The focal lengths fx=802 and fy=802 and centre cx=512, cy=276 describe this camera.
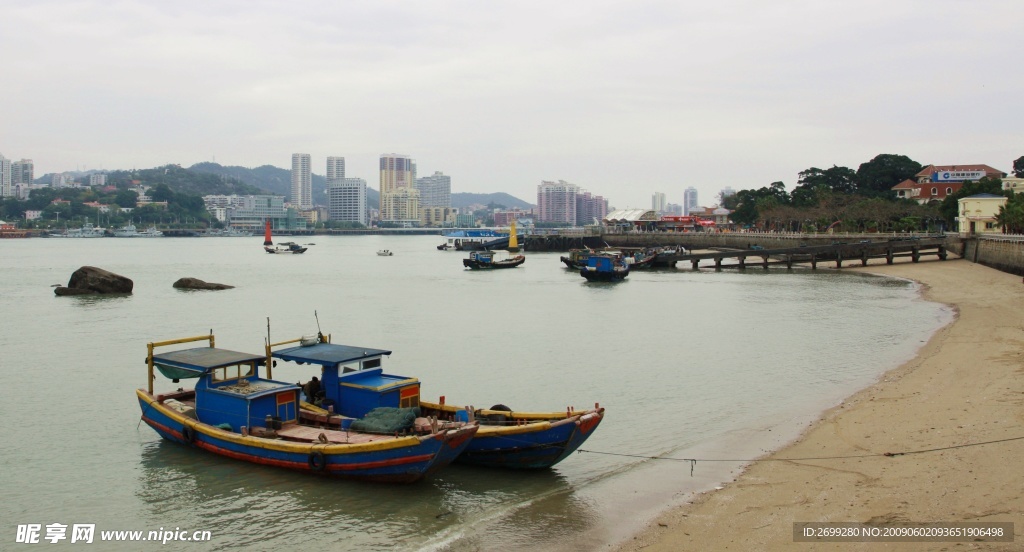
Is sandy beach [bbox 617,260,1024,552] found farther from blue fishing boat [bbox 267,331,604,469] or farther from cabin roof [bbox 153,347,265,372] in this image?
cabin roof [bbox 153,347,265,372]

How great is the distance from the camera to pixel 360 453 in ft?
44.5

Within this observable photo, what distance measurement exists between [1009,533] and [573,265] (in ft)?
227

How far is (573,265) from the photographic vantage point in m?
78.8

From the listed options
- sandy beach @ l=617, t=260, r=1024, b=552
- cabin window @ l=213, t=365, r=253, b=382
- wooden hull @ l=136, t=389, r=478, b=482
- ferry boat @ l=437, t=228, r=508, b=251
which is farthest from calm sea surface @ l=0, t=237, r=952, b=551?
ferry boat @ l=437, t=228, r=508, b=251

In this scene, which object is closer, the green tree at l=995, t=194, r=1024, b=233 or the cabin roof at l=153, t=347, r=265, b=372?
the cabin roof at l=153, t=347, r=265, b=372


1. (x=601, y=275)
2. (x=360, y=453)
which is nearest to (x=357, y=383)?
(x=360, y=453)

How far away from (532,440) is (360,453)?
299cm

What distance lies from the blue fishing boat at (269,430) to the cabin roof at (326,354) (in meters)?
0.61

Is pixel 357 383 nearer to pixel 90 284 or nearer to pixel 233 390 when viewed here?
pixel 233 390

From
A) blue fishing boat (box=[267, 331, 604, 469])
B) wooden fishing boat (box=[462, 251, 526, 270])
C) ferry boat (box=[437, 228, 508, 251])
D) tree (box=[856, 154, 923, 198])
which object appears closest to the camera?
blue fishing boat (box=[267, 331, 604, 469])

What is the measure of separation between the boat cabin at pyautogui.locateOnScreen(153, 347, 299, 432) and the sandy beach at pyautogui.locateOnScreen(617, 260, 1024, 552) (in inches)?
292

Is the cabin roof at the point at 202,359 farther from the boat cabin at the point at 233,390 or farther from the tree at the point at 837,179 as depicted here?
the tree at the point at 837,179

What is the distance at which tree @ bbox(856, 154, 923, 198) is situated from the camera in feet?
370

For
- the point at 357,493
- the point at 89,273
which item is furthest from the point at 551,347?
the point at 89,273
